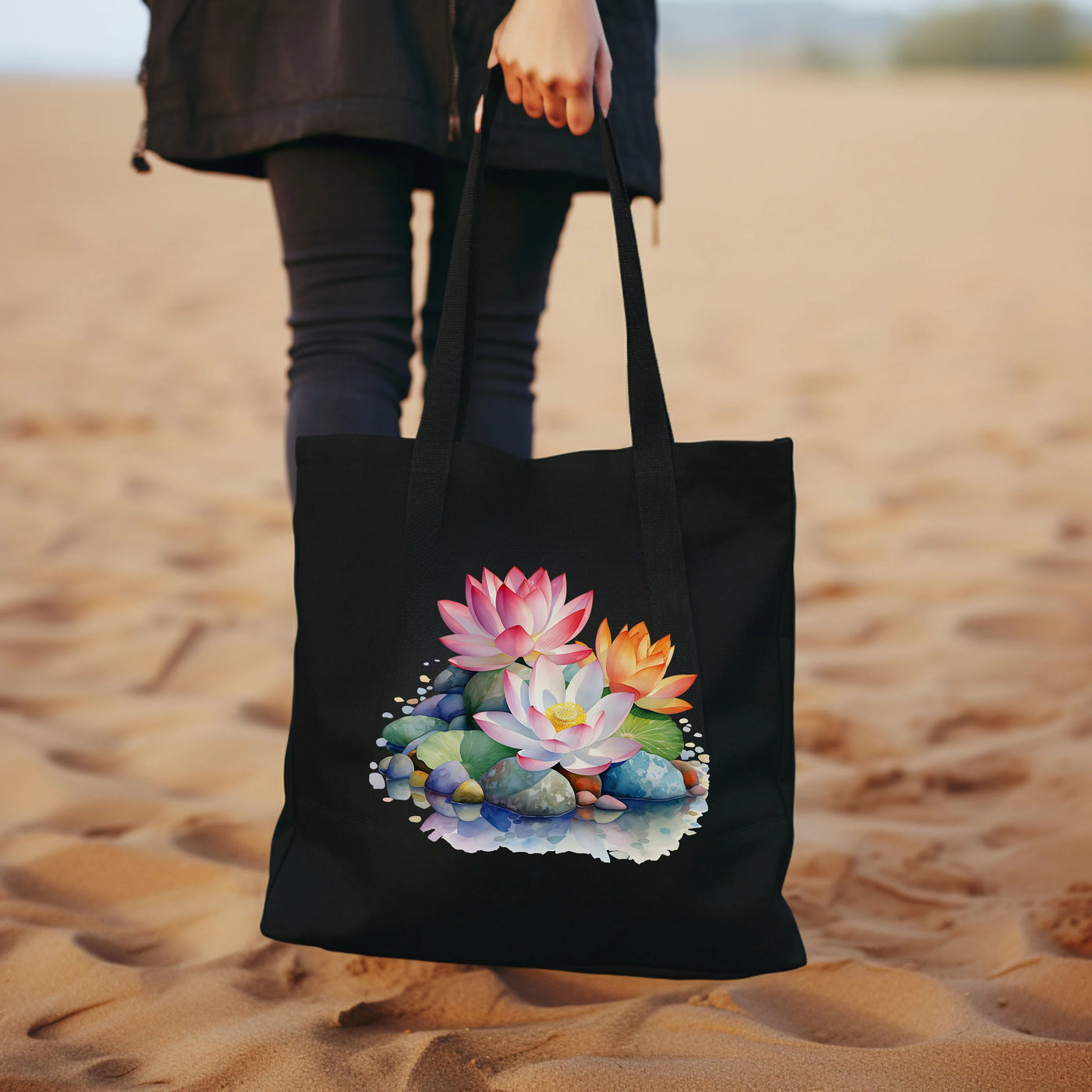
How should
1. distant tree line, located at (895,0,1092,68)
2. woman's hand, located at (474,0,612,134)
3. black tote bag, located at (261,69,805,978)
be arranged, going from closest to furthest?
black tote bag, located at (261,69,805,978), woman's hand, located at (474,0,612,134), distant tree line, located at (895,0,1092,68)

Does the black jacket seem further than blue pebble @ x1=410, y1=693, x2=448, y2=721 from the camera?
Yes

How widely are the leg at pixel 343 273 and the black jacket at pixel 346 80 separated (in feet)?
0.19

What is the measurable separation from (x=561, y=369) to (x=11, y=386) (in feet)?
7.70

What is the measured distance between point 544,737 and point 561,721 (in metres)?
0.02

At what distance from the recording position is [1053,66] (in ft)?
85.0

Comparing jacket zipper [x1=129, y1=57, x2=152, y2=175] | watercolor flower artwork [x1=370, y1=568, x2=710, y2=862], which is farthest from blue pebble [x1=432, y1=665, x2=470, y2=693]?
jacket zipper [x1=129, y1=57, x2=152, y2=175]

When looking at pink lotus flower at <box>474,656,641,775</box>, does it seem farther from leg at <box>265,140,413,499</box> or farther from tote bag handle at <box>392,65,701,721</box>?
leg at <box>265,140,413,499</box>

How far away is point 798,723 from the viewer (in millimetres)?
1748

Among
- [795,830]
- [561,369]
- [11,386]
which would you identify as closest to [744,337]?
[561,369]

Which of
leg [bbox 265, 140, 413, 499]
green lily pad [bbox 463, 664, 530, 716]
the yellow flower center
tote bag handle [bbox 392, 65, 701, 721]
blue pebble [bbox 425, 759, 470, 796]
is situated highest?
leg [bbox 265, 140, 413, 499]

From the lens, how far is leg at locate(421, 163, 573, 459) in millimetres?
1294

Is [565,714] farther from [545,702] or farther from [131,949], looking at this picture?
[131,949]

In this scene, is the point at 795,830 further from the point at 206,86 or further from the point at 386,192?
the point at 206,86

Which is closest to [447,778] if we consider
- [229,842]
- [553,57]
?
[229,842]
